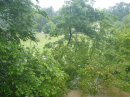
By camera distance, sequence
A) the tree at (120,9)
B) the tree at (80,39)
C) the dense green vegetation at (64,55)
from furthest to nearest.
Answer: the tree at (120,9) < the tree at (80,39) < the dense green vegetation at (64,55)

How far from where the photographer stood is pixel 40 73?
561 centimetres

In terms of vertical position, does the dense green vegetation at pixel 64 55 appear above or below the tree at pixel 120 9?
below

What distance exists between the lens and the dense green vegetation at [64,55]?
16.5ft

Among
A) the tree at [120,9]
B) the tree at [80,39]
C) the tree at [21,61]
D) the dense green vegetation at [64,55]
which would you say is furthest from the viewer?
the tree at [120,9]

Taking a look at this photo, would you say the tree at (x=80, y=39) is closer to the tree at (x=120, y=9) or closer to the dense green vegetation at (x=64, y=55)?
the dense green vegetation at (x=64, y=55)

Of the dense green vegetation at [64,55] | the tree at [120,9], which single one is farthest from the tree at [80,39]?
the tree at [120,9]

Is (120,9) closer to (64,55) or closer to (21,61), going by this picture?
(64,55)

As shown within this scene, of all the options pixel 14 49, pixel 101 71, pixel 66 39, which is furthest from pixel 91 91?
pixel 14 49

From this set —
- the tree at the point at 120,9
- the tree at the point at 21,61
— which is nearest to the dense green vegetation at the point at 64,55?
the tree at the point at 21,61

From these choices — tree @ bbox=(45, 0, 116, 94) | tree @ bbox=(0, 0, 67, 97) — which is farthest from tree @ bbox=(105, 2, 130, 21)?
tree @ bbox=(0, 0, 67, 97)

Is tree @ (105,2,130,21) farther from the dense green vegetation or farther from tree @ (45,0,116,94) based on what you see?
the dense green vegetation

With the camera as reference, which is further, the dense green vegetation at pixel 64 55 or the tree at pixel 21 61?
the dense green vegetation at pixel 64 55

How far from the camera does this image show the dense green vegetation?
5.03 metres

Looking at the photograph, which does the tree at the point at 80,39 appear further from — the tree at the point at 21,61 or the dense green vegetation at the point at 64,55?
the tree at the point at 21,61
